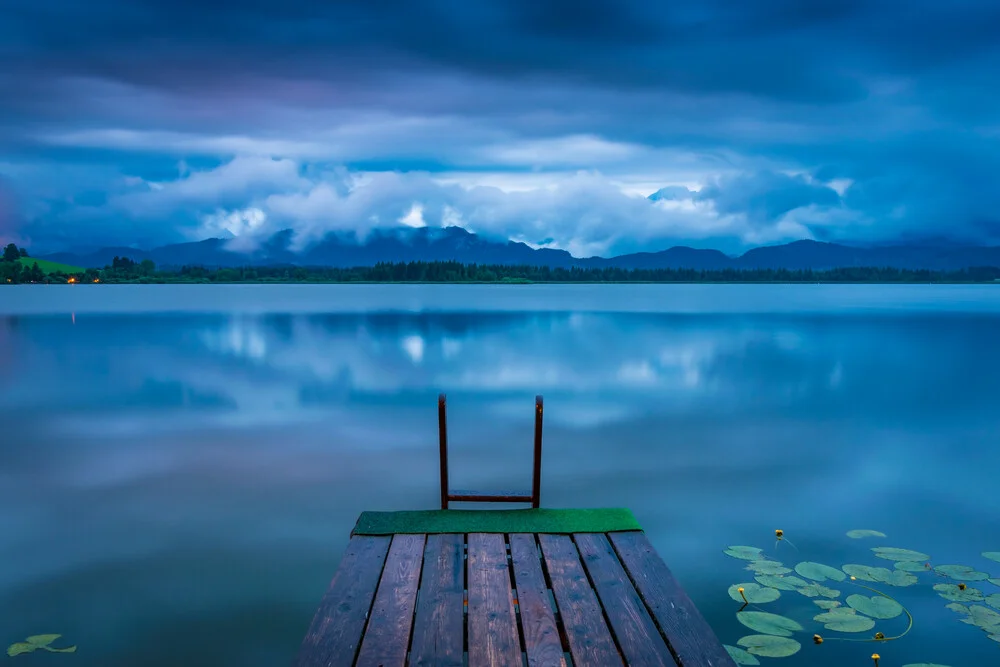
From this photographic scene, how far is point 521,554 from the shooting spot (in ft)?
24.1

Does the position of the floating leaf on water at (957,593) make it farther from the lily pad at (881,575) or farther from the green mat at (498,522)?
the green mat at (498,522)

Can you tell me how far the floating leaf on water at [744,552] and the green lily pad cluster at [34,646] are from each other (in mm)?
7369

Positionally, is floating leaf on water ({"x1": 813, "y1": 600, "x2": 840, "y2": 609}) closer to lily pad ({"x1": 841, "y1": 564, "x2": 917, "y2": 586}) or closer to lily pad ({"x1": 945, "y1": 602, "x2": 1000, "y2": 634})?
lily pad ({"x1": 841, "y1": 564, "x2": 917, "y2": 586})

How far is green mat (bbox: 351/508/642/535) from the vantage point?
26.7 feet

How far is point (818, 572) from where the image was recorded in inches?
335

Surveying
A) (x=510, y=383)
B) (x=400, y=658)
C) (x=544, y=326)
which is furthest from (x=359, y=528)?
(x=544, y=326)

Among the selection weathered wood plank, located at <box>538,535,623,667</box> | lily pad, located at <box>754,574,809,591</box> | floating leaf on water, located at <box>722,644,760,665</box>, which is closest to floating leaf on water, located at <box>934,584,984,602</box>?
lily pad, located at <box>754,574,809,591</box>

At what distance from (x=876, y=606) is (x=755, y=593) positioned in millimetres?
1195

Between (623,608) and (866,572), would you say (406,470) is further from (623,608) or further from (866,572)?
(623,608)

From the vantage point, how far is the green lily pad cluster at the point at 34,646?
704 centimetres

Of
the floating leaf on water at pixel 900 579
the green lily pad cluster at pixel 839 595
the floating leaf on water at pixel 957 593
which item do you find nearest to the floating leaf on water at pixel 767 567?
the green lily pad cluster at pixel 839 595

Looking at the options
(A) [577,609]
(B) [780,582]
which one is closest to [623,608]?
(A) [577,609]

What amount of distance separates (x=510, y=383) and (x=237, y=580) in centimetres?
1781

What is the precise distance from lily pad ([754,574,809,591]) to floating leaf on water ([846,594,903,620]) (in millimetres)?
533
